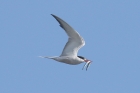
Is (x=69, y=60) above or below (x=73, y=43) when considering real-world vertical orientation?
below

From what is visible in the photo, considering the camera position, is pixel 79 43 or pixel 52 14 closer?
pixel 52 14

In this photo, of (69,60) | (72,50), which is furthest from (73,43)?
(69,60)

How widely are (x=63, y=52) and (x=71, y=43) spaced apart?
1.77 feet

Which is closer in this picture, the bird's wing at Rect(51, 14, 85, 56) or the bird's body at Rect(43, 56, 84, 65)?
the bird's wing at Rect(51, 14, 85, 56)

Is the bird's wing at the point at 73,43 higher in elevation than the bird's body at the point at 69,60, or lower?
higher

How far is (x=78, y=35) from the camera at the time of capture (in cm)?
2512

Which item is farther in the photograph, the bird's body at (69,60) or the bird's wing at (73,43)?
the bird's body at (69,60)

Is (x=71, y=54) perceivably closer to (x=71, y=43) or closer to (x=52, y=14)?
(x=71, y=43)

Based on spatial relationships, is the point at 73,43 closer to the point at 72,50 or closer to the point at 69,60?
the point at 72,50

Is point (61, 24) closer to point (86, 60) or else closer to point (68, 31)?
point (68, 31)

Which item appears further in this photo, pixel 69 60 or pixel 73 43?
pixel 73 43

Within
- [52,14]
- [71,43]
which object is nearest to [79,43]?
[71,43]

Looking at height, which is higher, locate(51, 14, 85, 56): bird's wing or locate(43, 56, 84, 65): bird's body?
locate(51, 14, 85, 56): bird's wing

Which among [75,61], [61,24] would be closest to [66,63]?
[75,61]
